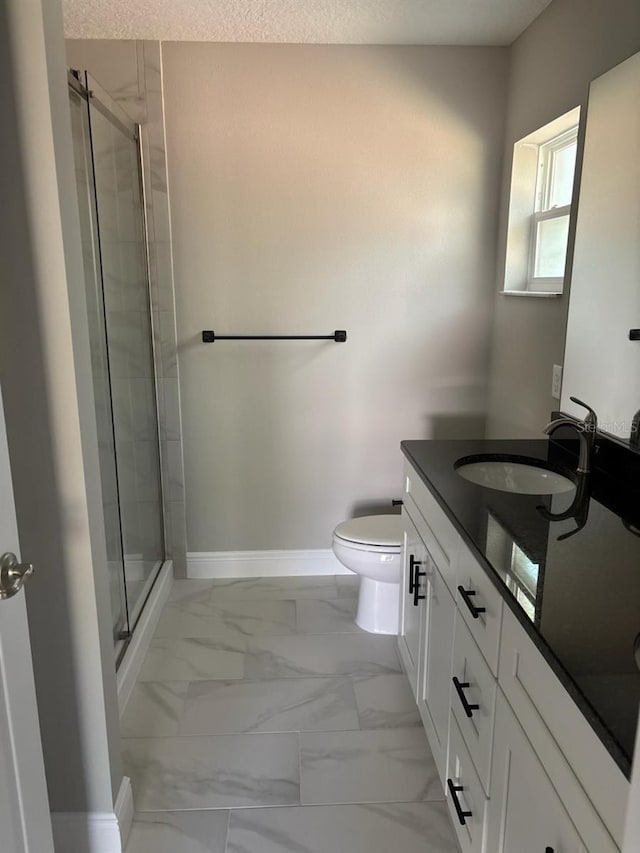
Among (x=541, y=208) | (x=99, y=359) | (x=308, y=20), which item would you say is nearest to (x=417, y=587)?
(x=99, y=359)

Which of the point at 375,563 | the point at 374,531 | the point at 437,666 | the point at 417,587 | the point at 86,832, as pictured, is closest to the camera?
the point at 86,832

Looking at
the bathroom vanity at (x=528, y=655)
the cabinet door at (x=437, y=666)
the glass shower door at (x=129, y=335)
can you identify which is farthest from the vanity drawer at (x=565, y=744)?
the glass shower door at (x=129, y=335)

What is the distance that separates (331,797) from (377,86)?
106 inches

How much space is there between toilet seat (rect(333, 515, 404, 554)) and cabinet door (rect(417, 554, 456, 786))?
53 centimetres

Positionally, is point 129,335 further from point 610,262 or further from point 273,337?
point 610,262

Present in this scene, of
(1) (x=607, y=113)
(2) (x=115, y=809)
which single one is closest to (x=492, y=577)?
(2) (x=115, y=809)

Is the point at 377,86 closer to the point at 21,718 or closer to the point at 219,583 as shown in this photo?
the point at 219,583

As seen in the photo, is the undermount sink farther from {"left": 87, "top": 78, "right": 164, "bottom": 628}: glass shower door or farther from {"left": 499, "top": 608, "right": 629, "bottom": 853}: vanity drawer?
{"left": 87, "top": 78, "right": 164, "bottom": 628}: glass shower door

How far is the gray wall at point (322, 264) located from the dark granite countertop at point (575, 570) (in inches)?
41.3

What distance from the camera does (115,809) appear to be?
1.64 metres

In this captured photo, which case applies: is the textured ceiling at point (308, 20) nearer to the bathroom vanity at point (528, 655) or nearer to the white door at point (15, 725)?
the bathroom vanity at point (528, 655)

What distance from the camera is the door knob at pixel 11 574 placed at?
109cm

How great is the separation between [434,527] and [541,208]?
4.95 ft

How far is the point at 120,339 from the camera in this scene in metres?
2.49
